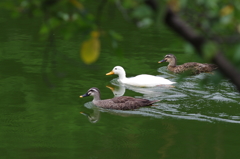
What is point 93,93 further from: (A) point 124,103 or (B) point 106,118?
(B) point 106,118

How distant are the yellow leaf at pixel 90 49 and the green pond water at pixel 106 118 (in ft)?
14.6

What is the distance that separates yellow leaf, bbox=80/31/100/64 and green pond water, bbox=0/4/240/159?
4.46 meters

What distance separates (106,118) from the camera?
35.0 ft

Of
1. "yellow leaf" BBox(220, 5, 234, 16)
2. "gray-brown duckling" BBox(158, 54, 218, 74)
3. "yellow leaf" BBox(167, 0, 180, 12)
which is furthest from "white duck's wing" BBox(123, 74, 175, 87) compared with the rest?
"yellow leaf" BBox(167, 0, 180, 12)

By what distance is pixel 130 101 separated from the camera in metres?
11.0

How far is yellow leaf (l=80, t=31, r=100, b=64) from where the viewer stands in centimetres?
195

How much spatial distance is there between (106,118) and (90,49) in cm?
874

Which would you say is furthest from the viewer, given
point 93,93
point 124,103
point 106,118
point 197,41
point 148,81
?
point 148,81

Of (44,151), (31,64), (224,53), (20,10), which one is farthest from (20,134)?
(224,53)

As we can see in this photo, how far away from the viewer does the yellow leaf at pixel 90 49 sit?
76.6 inches

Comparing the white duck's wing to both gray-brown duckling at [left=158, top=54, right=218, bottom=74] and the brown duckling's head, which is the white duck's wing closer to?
the brown duckling's head

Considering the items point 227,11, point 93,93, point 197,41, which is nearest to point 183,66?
point 93,93

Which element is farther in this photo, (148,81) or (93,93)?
(148,81)

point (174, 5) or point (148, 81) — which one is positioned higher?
point (174, 5)
